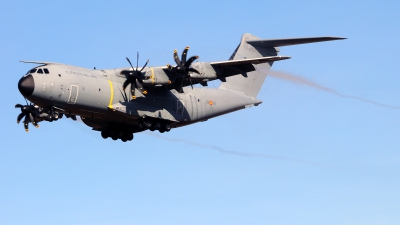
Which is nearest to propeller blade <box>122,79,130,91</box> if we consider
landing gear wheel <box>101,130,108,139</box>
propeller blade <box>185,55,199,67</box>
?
propeller blade <box>185,55,199,67</box>

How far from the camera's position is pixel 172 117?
3189 cm

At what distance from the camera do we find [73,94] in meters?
29.2

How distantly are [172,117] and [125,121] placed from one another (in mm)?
1778

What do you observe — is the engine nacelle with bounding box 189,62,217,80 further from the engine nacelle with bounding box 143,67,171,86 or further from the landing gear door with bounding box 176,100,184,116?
the landing gear door with bounding box 176,100,184,116

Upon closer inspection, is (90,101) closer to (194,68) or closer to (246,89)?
(194,68)

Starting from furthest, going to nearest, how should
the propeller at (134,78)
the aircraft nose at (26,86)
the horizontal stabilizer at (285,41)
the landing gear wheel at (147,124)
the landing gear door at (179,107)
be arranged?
1. the landing gear door at (179,107)
2. the landing gear wheel at (147,124)
3. the horizontal stabilizer at (285,41)
4. the propeller at (134,78)
5. the aircraft nose at (26,86)

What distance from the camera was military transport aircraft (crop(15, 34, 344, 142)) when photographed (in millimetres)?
29172

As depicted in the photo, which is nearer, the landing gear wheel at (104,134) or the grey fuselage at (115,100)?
the grey fuselage at (115,100)

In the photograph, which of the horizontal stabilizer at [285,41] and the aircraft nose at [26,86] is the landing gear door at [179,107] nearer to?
the horizontal stabilizer at [285,41]

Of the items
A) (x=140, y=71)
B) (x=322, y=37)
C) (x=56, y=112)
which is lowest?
(x=56, y=112)

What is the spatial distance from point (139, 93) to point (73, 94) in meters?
2.80

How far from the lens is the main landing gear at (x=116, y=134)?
3266 cm

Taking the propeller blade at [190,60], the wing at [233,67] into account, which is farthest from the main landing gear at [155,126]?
the wing at [233,67]

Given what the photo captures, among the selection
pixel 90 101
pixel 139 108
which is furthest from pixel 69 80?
pixel 139 108
